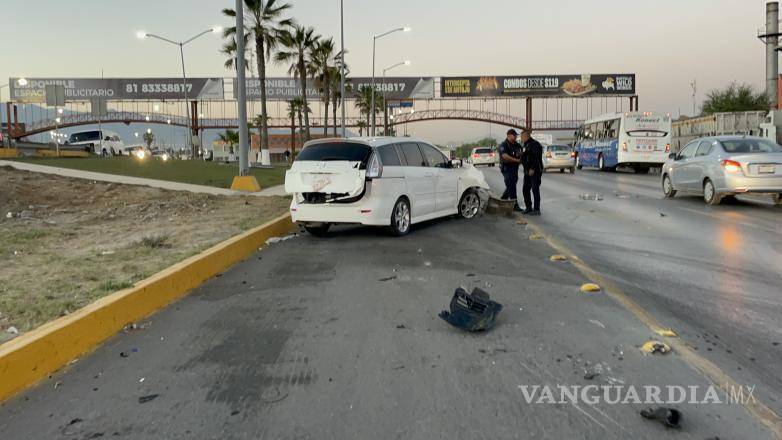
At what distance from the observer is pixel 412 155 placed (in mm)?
10984

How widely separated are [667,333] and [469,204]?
26.9 ft

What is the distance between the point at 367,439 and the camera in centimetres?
316

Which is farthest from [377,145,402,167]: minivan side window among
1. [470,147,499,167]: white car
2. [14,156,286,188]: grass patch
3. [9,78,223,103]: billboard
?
[9,78,223,103]: billboard

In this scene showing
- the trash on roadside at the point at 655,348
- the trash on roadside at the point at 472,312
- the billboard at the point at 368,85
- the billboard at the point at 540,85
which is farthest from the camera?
the billboard at the point at 368,85

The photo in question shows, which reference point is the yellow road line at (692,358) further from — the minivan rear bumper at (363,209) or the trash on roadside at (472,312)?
the minivan rear bumper at (363,209)

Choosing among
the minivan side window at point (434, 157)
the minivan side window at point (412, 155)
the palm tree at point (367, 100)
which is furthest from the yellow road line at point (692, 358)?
the palm tree at point (367, 100)

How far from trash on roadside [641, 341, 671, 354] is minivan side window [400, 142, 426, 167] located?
6639 millimetres

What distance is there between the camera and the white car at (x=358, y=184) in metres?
9.70

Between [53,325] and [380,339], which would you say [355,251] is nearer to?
[380,339]

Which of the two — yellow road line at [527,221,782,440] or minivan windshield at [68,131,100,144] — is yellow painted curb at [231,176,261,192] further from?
minivan windshield at [68,131,100,144]

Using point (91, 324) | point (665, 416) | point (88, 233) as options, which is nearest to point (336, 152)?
point (88, 233)

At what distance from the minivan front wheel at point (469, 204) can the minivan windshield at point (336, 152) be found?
10.9 ft

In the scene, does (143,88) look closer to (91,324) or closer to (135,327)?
(135,327)

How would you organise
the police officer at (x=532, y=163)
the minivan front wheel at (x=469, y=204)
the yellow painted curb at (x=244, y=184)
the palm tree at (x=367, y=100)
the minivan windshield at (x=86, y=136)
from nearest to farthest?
the minivan front wheel at (x=469, y=204) < the police officer at (x=532, y=163) < the yellow painted curb at (x=244, y=184) < the minivan windshield at (x=86, y=136) < the palm tree at (x=367, y=100)
